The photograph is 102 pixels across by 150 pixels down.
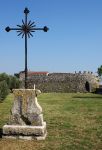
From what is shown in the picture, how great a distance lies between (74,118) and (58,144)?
196 inches

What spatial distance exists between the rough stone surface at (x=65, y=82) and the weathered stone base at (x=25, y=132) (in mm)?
38419

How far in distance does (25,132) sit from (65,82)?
129 feet

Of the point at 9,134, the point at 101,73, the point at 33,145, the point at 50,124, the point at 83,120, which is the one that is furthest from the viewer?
the point at 101,73

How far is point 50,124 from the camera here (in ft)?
41.0

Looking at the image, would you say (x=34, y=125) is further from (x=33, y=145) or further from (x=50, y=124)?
(x=50, y=124)

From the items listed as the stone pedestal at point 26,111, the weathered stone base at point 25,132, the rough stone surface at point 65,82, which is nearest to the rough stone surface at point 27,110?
the stone pedestal at point 26,111

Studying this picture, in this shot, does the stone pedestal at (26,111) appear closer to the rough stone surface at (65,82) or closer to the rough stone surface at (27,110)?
the rough stone surface at (27,110)

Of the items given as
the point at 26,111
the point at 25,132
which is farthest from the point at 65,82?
the point at 25,132

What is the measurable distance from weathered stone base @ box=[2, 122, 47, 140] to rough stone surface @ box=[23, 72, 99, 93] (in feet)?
126

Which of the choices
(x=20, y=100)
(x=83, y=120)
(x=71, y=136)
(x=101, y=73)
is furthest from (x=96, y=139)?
(x=101, y=73)

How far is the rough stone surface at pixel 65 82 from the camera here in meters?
48.4

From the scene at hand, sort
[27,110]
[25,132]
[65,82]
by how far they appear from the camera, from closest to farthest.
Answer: [25,132], [27,110], [65,82]

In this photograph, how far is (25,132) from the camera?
9.68 meters

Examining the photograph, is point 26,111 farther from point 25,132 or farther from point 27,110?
point 25,132
